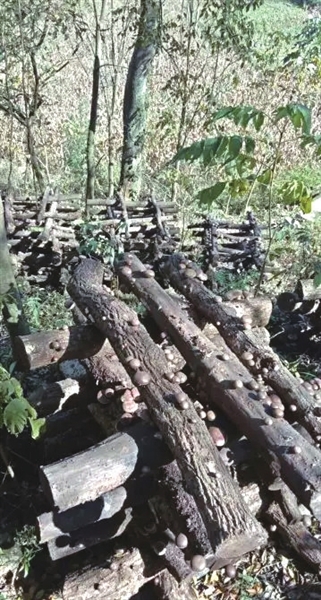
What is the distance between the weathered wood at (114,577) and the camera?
2598mm

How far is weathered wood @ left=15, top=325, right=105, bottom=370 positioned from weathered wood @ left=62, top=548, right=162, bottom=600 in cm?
101

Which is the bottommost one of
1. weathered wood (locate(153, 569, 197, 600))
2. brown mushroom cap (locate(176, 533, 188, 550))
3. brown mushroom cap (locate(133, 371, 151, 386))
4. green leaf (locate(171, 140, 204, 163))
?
→ weathered wood (locate(153, 569, 197, 600))

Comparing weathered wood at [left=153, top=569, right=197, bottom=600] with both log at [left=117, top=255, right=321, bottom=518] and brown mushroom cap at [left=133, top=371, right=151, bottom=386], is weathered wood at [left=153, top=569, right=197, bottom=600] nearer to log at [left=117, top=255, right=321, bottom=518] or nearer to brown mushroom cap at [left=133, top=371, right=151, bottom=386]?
log at [left=117, top=255, right=321, bottom=518]

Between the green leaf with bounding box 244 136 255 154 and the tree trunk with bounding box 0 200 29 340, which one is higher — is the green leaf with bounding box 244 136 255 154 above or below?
above

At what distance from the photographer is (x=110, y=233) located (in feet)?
18.1

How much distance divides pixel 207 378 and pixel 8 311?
138 centimetres

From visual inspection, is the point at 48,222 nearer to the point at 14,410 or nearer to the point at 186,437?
the point at 14,410

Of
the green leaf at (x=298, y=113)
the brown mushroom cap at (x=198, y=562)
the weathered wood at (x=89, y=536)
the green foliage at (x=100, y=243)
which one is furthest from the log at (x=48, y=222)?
the brown mushroom cap at (x=198, y=562)

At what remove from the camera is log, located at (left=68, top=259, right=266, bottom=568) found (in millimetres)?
1929

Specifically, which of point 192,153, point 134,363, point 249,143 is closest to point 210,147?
point 192,153

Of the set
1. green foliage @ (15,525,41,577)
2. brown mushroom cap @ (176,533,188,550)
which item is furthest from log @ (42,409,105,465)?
brown mushroom cap @ (176,533,188,550)

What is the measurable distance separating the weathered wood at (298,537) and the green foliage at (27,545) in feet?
4.20

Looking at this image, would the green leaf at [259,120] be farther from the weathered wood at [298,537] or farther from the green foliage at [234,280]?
the green foliage at [234,280]

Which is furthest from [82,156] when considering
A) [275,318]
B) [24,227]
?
[275,318]
